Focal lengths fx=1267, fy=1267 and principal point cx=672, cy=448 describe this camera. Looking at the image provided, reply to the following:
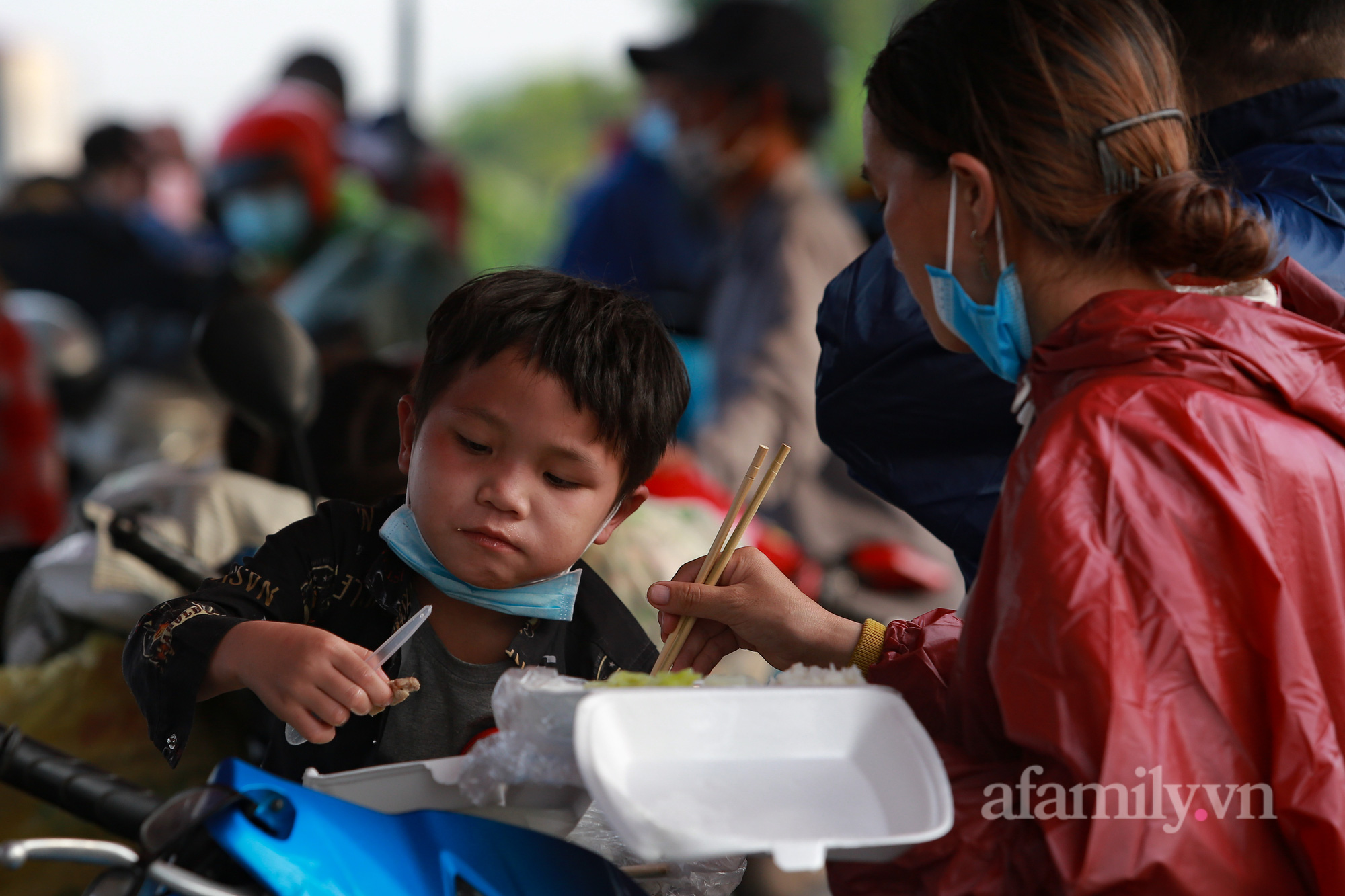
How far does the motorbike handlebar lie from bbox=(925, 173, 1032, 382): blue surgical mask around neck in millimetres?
880

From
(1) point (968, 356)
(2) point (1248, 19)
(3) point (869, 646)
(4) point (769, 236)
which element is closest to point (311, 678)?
(3) point (869, 646)

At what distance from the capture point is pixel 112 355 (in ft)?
20.0

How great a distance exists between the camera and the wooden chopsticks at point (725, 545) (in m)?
1.33

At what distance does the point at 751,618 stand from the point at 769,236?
2564mm

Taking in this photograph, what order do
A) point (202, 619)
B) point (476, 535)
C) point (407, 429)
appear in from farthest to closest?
point (407, 429), point (476, 535), point (202, 619)

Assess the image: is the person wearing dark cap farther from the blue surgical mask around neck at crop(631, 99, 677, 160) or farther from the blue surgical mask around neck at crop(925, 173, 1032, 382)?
the blue surgical mask around neck at crop(925, 173, 1032, 382)

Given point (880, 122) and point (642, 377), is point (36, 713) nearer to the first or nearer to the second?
point (642, 377)

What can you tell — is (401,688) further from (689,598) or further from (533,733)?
(689,598)

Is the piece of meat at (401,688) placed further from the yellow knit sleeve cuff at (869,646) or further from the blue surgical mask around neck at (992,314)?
the blue surgical mask around neck at (992,314)

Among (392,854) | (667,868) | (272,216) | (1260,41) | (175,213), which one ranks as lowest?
(175,213)

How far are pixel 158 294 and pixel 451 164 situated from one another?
7.42ft

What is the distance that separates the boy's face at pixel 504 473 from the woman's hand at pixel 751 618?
146 mm

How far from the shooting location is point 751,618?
4.58ft

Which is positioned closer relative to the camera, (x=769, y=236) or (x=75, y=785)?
(x=75, y=785)
